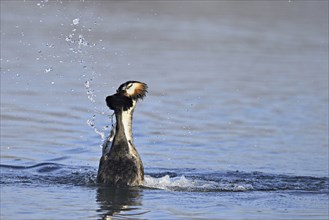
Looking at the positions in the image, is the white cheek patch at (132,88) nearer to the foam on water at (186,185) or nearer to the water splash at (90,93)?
the foam on water at (186,185)

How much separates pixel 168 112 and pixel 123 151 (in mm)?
4883

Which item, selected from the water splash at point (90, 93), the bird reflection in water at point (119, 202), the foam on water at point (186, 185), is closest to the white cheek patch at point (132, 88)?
the foam on water at point (186, 185)

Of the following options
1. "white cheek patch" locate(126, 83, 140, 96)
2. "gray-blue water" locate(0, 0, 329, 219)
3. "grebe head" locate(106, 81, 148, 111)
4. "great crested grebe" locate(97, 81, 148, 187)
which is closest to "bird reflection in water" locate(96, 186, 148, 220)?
"gray-blue water" locate(0, 0, 329, 219)

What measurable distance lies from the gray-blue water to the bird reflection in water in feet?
0.06

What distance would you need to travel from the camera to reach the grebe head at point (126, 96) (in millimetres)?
12383

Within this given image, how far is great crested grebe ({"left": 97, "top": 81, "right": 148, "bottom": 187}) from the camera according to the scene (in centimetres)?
1231

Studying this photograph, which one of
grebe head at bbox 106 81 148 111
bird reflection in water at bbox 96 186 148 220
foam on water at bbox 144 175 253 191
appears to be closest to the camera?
bird reflection in water at bbox 96 186 148 220

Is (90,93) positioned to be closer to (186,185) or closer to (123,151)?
(123,151)

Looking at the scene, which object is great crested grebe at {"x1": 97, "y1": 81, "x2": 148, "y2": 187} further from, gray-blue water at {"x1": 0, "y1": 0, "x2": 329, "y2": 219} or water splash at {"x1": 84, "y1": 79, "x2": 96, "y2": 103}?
water splash at {"x1": 84, "y1": 79, "x2": 96, "y2": 103}

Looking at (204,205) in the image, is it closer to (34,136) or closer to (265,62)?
(34,136)

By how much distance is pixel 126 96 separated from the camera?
12516 millimetres

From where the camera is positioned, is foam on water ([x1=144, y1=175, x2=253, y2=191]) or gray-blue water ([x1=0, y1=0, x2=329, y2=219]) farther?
foam on water ([x1=144, y1=175, x2=253, y2=191])

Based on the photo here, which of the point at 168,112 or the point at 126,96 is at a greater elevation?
the point at 168,112

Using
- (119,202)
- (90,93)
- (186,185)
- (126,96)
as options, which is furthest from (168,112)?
(119,202)
